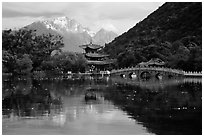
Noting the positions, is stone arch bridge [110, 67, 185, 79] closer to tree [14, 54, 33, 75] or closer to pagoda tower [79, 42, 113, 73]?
pagoda tower [79, 42, 113, 73]

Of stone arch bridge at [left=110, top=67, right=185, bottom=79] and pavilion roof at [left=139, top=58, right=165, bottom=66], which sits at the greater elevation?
pavilion roof at [left=139, top=58, right=165, bottom=66]

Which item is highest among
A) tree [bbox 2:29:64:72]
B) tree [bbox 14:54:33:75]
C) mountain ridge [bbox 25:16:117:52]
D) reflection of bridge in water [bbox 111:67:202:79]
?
mountain ridge [bbox 25:16:117:52]

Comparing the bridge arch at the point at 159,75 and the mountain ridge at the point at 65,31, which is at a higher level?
the mountain ridge at the point at 65,31

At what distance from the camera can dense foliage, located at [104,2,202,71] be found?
5194cm

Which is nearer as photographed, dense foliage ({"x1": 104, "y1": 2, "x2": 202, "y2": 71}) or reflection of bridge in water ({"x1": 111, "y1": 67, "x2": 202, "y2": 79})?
reflection of bridge in water ({"x1": 111, "y1": 67, "x2": 202, "y2": 79})

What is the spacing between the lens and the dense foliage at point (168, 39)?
5194 centimetres

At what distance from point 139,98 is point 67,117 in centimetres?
794

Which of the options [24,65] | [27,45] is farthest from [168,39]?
[24,65]

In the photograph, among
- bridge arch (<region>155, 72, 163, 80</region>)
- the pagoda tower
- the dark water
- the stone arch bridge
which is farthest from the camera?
the pagoda tower

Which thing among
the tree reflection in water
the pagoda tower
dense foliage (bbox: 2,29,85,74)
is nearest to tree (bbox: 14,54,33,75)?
dense foliage (bbox: 2,29,85,74)

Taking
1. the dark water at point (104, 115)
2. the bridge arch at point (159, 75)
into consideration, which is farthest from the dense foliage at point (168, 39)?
the dark water at point (104, 115)

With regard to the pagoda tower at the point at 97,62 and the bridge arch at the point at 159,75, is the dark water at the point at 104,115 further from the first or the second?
the pagoda tower at the point at 97,62

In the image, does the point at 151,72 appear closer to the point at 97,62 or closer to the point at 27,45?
the point at 97,62

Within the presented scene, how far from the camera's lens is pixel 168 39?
254 ft
